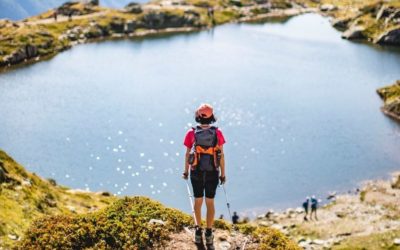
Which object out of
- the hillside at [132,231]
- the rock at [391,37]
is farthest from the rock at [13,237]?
the rock at [391,37]

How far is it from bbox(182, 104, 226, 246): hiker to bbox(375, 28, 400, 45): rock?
553 ft

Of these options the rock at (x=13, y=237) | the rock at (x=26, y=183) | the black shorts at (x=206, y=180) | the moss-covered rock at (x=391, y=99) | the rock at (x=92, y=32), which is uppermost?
the black shorts at (x=206, y=180)

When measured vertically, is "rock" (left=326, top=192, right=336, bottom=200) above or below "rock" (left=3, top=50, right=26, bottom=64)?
below

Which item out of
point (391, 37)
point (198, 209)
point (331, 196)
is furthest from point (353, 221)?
point (391, 37)

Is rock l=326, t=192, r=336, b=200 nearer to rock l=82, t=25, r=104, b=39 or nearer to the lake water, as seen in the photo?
the lake water

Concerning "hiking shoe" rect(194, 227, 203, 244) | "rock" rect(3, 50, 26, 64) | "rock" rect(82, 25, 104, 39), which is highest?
"hiking shoe" rect(194, 227, 203, 244)

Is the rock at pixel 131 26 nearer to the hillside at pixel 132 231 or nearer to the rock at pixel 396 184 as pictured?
the rock at pixel 396 184

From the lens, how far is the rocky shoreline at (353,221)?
1750 inches

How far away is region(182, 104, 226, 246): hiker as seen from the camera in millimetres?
17000

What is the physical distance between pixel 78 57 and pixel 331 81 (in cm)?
7300

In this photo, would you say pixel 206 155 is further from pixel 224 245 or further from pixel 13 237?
pixel 13 237

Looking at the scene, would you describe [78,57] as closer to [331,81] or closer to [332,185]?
[331,81]

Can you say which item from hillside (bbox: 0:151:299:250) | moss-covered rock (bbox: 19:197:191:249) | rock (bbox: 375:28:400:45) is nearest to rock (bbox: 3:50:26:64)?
rock (bbox: 375:28:400:45)

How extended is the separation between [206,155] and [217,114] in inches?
3133
